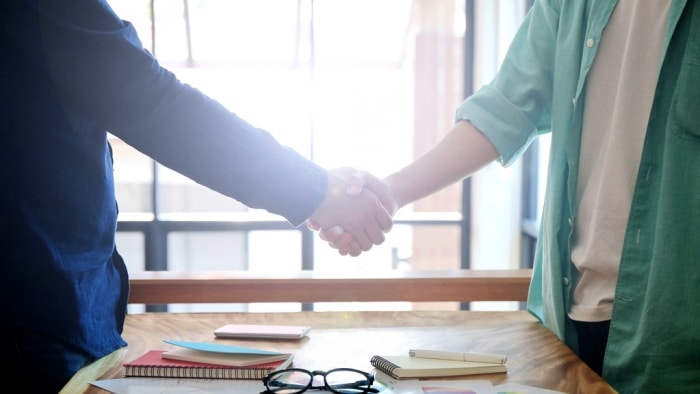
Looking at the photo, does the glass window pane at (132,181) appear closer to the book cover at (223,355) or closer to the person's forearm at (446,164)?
the person's forearm at (446,164)

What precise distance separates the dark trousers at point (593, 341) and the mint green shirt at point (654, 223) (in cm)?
2

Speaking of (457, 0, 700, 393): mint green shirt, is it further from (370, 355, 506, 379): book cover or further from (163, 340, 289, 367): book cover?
(163, 340, 289, 367): book cover

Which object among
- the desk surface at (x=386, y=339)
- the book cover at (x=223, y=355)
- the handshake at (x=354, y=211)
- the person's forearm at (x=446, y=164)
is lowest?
the desk surface at (x=386, y=339)

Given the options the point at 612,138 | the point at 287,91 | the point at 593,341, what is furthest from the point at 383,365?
the point at 287,91

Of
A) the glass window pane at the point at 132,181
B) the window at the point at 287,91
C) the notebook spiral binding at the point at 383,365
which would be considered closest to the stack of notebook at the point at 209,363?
the notebook spiral binding at the point at 383,365

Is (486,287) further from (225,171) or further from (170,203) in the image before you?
(170,203)

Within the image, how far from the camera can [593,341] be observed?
3.52 ft

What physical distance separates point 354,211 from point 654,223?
0.64m

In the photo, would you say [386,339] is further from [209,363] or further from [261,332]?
[209,363]

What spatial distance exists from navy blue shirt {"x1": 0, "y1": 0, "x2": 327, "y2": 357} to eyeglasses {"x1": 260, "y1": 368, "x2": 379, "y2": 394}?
277 millimetres

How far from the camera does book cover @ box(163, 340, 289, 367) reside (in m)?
0.92

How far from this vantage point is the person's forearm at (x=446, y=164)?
1.37m

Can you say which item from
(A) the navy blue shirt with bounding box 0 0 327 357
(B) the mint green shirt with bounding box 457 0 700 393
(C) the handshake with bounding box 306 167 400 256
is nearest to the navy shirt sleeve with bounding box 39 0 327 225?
(A) the navy blue shirt with bounding box 0 0 327 357

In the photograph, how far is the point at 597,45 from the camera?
3.53ft
